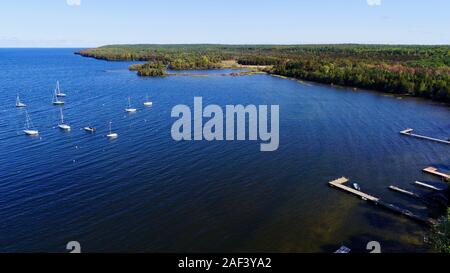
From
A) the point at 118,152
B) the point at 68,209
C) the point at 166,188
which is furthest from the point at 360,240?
the point at 118,152

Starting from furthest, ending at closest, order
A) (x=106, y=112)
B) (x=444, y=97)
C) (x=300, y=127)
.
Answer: (x=444, y=97) → (x=106, y=112) → (x=300, y=127)

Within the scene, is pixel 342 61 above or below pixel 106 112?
above

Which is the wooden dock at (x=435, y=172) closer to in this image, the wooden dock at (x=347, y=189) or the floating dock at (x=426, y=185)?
the floating dock at (x=426, y=185)

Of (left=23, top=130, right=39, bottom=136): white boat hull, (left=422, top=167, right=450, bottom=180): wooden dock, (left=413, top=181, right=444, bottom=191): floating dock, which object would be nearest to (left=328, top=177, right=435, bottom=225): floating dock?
(left=413, top=181, right=444, bottom=191): floating dock

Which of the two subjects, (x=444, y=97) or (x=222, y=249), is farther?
(x=444, y=97)

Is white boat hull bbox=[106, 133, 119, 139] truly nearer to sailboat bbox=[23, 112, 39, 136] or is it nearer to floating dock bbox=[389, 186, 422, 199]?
sailboat bbox=[23, 112, 39, 136]

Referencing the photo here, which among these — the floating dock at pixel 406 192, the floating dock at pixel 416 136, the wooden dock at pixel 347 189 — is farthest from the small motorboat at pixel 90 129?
the floating dock at pixel 416 136

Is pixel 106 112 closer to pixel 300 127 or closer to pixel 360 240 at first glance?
pixel 300 127
